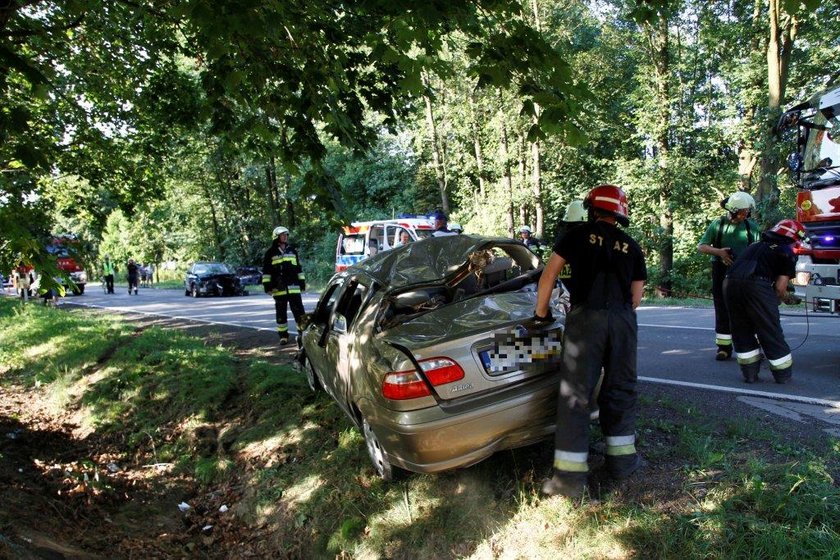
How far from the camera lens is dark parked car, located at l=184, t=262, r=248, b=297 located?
25.3 m

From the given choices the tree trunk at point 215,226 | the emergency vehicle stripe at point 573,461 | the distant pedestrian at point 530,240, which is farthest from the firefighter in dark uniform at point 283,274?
the tree trunk at point 215,226

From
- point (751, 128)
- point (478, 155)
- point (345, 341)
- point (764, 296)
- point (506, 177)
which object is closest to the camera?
point (345, 341)

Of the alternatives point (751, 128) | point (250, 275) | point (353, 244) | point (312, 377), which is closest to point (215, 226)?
point (250, 275)

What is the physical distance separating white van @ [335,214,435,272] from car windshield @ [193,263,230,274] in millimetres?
11455

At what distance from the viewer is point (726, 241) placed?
6469mm

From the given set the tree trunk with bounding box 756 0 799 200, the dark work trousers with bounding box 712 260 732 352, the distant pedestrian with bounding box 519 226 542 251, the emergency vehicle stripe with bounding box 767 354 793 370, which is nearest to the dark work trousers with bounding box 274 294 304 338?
the distant pedestrian with bounding box 519 226 542 251

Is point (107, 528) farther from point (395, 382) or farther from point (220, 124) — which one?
point (220, 124)

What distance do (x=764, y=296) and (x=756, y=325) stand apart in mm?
290

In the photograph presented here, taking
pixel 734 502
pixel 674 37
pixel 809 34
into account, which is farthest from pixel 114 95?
pixel 674 37

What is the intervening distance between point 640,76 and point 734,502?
Result: 62.8ft

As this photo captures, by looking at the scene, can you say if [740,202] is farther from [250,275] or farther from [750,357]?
[250,275]

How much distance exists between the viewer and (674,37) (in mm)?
21984

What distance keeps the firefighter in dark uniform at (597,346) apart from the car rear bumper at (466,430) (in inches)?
6.2

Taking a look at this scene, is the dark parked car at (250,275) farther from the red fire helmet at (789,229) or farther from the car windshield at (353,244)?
the red fire helmet at (789,229)
